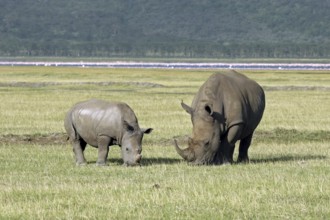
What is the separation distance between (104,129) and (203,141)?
228 cm

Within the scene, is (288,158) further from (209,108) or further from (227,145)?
(209,108)

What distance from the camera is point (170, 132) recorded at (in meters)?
34.2

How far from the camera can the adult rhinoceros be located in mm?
23547

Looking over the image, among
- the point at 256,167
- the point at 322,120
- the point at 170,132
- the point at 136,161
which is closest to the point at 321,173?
the point at 256,167

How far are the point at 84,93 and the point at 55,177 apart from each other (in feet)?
129

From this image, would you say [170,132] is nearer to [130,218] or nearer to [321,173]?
[321,173]

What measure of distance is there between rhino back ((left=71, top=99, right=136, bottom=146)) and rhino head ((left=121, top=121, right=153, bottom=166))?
0.71ft

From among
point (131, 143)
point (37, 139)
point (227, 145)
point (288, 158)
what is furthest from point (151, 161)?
point (37, 139)

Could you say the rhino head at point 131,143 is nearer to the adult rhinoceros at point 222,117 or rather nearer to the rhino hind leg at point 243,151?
the adult rhinoceros at point 222,117

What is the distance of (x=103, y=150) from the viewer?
2402cm

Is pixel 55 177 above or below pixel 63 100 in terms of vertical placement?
above

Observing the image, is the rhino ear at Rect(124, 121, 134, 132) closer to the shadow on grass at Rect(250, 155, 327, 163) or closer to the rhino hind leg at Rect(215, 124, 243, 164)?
the rhino hind leg at Rect(215, 124, 243, 164)

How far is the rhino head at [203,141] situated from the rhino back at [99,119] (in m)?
1.40

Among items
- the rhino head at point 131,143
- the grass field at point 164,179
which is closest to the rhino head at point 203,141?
the grass field at point 164,179
